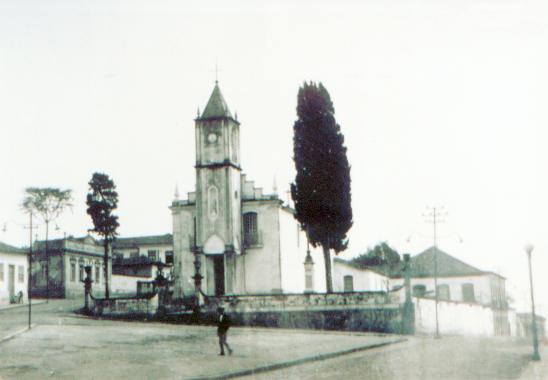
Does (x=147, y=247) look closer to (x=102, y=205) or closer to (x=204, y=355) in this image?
(x=102, y=205)

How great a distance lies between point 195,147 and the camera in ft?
153

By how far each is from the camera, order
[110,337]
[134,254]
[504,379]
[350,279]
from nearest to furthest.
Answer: [504,379] → [110,337] → [350,279] → [134,254]

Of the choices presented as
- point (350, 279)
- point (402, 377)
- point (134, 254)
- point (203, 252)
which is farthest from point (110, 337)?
point (134, 254)

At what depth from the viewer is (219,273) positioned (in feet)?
152

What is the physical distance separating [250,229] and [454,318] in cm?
1407

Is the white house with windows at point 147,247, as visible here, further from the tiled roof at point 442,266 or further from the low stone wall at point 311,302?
the low stone wall at point 311,302

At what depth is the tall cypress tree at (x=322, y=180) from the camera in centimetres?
4091

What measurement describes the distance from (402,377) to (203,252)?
2978 cm

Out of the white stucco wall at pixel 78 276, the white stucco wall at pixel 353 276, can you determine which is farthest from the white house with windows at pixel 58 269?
the white stucco wall at pixel 353 276

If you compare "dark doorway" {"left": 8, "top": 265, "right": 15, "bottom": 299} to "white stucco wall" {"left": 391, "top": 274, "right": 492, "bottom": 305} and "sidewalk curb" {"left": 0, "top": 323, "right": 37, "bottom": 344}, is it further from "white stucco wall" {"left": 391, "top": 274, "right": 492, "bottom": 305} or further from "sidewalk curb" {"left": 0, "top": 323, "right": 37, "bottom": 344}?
"white stucco wall" {"left": 391, "top": 274, "right": 492, "bottom": 305}

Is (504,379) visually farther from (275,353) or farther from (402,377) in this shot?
(275,353)

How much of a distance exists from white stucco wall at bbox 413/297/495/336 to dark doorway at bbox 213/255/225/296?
506 inches

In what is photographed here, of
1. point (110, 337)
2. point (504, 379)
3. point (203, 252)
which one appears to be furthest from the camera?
A: point (203, 252)

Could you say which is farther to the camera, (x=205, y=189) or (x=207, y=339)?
(x=205, y=189)
